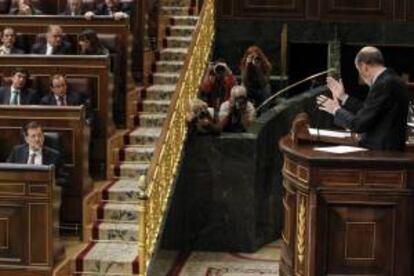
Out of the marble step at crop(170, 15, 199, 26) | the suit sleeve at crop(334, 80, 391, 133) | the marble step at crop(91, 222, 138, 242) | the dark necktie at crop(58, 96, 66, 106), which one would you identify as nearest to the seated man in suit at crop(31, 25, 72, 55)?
the dark necktie at crop(58, 96, 66, 106)

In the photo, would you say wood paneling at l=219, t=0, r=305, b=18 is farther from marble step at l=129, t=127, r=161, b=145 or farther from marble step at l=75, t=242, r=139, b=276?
marble step at l=75, t=242, r=139, b=276

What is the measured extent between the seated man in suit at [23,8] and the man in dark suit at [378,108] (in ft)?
10.8

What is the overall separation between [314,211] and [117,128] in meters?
2.56

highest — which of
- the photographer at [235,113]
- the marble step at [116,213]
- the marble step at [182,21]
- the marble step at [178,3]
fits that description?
the marble step at [178,3]

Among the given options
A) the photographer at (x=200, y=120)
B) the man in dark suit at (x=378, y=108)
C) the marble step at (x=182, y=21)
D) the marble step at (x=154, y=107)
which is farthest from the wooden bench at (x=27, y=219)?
the marble step at (x=182, y=21)

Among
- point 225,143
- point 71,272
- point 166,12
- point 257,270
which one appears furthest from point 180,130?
point 166,12

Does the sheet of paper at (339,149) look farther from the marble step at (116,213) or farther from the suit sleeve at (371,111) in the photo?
the marble step at (116,213)

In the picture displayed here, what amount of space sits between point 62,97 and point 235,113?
119 cm

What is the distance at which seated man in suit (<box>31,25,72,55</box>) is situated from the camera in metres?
5.42

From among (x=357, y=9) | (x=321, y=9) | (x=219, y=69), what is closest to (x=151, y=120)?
(x=219, y=69)

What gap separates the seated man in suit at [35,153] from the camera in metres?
4.45

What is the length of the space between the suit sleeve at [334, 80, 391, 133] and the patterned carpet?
190 cm

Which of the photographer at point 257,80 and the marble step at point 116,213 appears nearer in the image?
the marble step at point 116,213

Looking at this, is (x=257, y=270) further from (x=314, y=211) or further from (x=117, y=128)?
(x=314, y=211)
